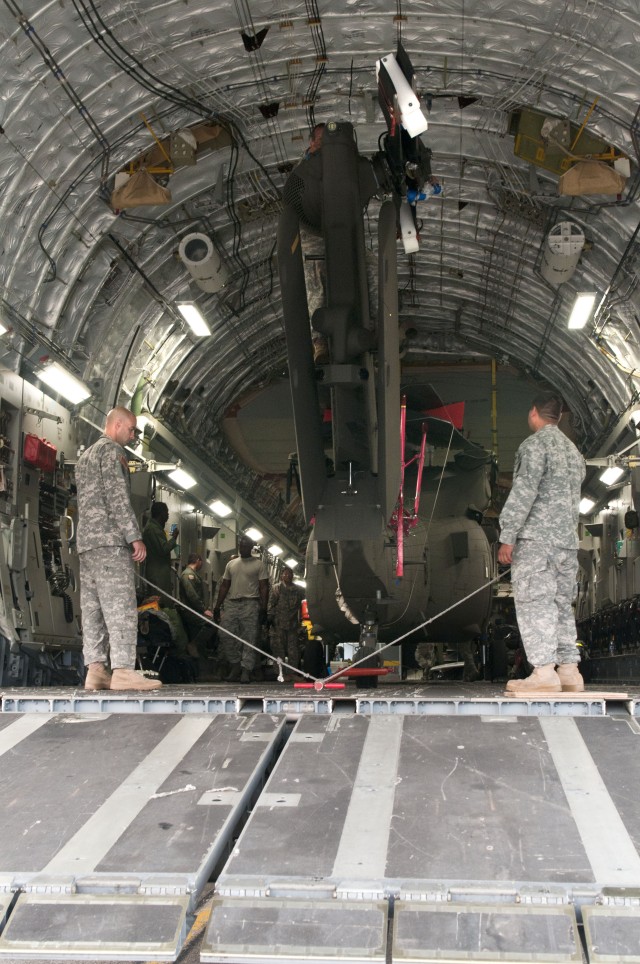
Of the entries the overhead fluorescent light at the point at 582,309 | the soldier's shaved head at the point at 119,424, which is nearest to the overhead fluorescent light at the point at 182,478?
the overhead fluorescent light at the point at 582,309

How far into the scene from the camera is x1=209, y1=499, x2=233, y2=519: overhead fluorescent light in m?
17.2

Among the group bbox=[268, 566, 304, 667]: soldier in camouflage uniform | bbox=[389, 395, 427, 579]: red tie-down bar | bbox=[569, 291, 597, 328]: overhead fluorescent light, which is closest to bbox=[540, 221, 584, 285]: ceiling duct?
bbox=[569, 291, 597, 328]: overhead fluorescent light

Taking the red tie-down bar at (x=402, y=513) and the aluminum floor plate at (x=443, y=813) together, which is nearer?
the aluminum floor plate at (x=443, y=813)

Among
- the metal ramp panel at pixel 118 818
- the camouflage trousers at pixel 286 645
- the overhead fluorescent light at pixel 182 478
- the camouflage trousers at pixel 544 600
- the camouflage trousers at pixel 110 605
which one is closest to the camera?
the metal ramp panel at pixel 118 818

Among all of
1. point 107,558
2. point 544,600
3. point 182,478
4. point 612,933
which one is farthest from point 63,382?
point 612,933

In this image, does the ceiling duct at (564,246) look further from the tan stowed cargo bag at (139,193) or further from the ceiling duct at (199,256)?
the tan stowed cargo bag at (139,193)

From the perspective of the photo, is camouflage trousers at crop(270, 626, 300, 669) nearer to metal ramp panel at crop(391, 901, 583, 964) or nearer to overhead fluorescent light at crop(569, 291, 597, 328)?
overhead fluorescent light at crop(569, 291, 597, 328)

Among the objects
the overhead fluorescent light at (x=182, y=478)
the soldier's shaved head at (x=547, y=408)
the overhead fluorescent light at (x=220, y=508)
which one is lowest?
the soldier's shaved head at (x=547, y=408)

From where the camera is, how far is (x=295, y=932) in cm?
338

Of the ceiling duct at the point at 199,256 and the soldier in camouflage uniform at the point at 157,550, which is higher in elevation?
the ceiling duct at the point at 199,256

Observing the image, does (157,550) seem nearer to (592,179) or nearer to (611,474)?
(611,474)

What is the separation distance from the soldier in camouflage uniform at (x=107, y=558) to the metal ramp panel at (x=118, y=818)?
5.05ft

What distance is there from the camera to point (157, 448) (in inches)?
530

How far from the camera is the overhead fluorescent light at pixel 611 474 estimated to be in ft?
43.9
